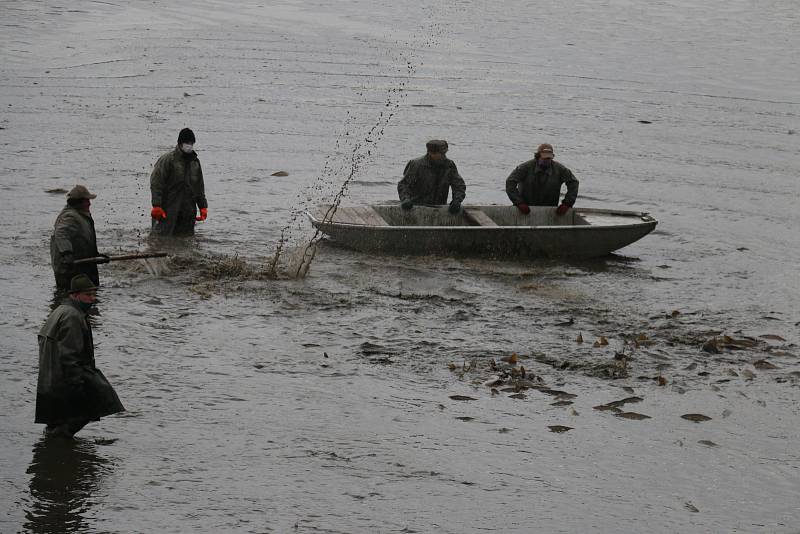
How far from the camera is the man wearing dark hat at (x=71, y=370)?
29.9 feet

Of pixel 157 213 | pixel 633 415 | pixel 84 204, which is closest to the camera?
pixel 633 415

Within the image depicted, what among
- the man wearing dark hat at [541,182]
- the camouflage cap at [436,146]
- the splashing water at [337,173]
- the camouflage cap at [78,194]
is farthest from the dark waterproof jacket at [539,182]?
the camouflage cap at [78,194]

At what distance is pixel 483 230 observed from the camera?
16016mm

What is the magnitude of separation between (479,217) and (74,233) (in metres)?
6.38

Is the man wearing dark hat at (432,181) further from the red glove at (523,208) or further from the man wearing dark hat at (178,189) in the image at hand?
the man wearing dark hat at (178,189)

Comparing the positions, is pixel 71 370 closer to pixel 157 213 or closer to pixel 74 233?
pixel 74 233

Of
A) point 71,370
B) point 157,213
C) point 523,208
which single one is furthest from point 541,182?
point 71,370

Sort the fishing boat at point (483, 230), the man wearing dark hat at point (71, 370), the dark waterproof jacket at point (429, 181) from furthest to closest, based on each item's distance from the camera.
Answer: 1. the dark waterproof jacket at point (429, 181)
2. the fishing boat at point (483, 230)
3. the man wearing dark hat at point (71, 370)

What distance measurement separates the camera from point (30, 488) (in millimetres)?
9055

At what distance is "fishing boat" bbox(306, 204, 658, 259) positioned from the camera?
16.1 m

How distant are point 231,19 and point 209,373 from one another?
Result: 3271 cm

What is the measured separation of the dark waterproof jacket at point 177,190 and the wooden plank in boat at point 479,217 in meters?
3.91

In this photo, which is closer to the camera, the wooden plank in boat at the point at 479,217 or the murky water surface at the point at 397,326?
the murky water surface at the point at 397,326

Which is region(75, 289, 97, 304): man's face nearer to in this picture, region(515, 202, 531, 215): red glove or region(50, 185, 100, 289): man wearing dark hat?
region(50, 185, 100, 289): man wearing dark hat
